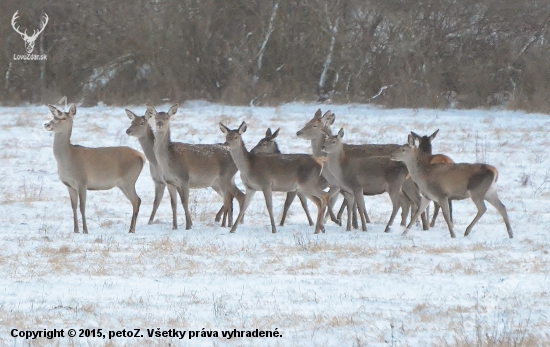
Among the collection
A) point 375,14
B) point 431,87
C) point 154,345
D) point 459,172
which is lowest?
point 154,345

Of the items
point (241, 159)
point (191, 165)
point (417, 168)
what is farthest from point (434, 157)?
point (191, 165)

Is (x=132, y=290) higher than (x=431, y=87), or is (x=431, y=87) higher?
(x=431, y=87)

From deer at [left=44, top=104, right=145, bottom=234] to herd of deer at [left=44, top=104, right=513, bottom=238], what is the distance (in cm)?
1

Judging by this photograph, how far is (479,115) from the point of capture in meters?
27.6

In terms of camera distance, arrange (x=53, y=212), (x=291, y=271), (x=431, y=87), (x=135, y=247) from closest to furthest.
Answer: (x=291, y=271)
(x=135, y=247)
(x=53, y=212)
(x=431, y=87)

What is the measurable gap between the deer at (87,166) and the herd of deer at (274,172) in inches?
0.6

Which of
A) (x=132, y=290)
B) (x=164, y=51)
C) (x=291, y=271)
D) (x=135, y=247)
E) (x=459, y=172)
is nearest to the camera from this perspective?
(x=132, y=290)

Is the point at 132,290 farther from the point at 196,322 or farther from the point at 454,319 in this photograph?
the point at 454,319

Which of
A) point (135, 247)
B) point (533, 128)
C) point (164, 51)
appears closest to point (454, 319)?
point (135, 247)

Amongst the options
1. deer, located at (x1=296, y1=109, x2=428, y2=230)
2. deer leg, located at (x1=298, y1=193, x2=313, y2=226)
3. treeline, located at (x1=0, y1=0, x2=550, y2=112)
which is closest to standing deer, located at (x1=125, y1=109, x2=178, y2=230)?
deer leg, located at (x1=298, y1=193, x2=313, y2=226)

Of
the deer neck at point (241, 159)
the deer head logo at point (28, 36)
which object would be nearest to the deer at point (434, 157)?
the deer neck at point (241, 159)

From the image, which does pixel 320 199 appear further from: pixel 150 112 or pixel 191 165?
pixel 150 112

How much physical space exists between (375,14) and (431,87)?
364 centimetres

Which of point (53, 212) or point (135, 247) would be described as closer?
point (135, 247)
